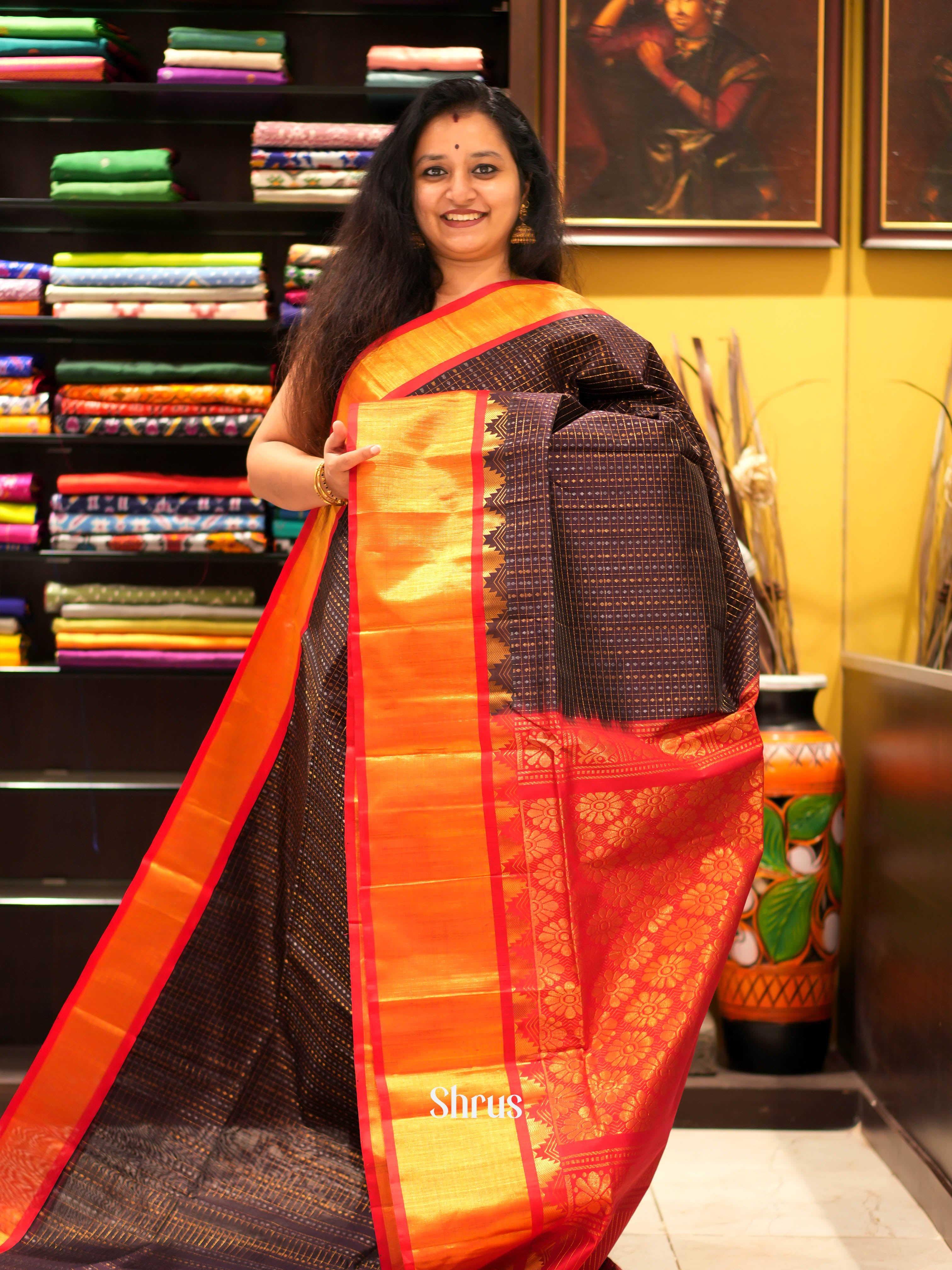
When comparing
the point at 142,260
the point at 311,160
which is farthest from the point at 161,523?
the point at 311,160

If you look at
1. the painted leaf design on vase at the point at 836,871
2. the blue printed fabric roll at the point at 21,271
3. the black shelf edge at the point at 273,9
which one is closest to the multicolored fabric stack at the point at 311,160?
the black shelf edge at the point at 273,9

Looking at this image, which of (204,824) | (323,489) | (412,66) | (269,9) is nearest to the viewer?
(323,489)

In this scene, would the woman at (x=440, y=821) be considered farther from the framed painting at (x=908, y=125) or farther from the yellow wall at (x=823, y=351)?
the framed painting at (x=908, y=125)

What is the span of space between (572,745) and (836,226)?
1624 millimetres

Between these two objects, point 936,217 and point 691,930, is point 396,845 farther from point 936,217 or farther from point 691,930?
point 936,217

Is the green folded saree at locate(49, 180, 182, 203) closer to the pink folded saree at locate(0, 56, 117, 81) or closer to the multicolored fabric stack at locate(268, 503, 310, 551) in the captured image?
the pink folded saree at locate(0, 56, 117, 81)

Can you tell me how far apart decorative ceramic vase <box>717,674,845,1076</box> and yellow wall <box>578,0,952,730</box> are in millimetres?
291

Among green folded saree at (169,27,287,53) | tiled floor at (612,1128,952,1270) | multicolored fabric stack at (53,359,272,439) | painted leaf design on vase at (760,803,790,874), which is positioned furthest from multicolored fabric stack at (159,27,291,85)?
tiled floor at (612,1128,952,1270)

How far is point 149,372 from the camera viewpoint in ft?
7.85

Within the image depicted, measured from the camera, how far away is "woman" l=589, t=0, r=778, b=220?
2.49 meters

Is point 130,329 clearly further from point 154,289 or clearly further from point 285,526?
point 285,526

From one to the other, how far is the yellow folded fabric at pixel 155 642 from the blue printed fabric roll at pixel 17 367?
54 cm

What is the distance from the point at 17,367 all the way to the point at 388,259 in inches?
41.4

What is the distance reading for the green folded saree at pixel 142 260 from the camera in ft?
7.79
